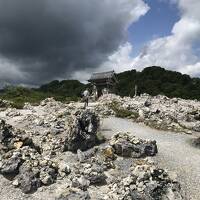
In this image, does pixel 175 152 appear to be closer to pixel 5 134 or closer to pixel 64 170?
pixel 64 170

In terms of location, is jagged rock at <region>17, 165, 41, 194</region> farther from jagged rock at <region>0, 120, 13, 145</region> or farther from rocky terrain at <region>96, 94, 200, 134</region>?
rocky terrain at <region>96, 94, 200, 134</region>

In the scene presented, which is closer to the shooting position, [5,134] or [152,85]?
[5,134]

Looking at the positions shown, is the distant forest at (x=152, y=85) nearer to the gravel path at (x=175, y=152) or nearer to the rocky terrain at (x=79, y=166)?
the gravel path at (x=175, y=152)

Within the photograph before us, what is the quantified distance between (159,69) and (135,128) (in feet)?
296

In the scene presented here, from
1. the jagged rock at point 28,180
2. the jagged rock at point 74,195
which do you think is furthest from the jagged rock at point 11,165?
the jagged rock at point 74,195

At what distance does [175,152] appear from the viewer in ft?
86.5

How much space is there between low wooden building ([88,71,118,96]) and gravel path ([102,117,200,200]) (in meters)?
32.5

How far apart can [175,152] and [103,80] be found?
152 ft

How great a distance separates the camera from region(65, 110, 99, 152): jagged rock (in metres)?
26.6

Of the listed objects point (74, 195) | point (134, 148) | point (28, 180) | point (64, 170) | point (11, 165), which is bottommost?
point (74, 195)

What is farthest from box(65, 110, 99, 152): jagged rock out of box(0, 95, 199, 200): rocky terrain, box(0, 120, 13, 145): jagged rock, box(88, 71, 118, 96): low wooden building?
box(88, 71, 118, 96): low wooden building

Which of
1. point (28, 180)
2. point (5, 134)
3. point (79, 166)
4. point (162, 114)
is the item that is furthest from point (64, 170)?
point (162, 114)

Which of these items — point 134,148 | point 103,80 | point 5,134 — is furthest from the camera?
point 103,80

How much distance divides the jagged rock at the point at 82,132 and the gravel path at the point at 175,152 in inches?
116
